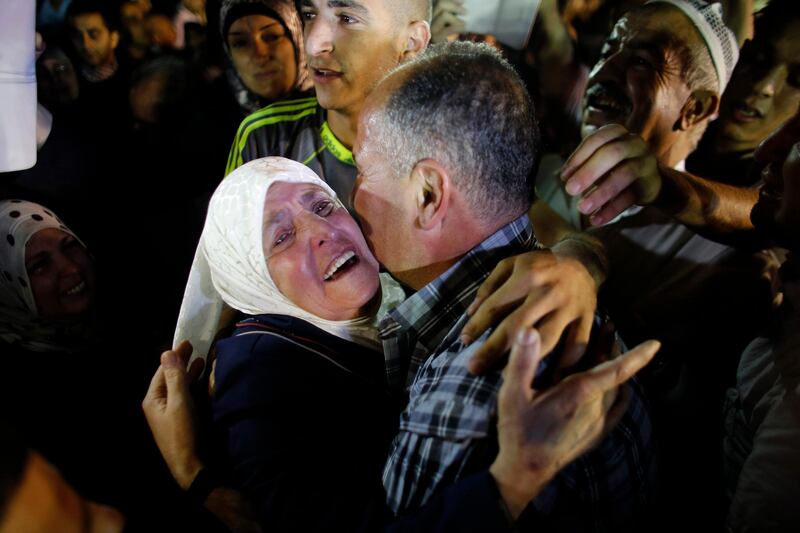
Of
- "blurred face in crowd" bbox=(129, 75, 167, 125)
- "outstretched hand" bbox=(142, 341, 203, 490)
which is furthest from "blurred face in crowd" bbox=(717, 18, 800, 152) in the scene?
"blurred face in crowd" bbox=(129, 75, 167, 125)

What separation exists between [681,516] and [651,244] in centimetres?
131

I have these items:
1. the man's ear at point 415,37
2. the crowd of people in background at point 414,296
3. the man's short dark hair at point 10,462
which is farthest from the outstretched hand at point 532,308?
the man's ear at point 415,37

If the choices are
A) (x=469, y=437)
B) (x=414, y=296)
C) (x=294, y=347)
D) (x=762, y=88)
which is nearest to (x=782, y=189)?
(x=762, y=88)

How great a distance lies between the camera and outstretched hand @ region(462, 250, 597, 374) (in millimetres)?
1094

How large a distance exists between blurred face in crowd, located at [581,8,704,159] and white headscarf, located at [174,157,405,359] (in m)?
1.92

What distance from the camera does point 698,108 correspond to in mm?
2666

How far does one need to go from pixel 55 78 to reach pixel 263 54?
2538mm

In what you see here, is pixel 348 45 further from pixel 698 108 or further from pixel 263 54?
pixel 698 108

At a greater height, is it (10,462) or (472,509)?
(10,462)

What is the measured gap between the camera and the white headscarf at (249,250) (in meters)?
1.63

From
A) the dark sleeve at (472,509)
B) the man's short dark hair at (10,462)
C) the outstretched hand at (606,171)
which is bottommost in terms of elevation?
the dark sleeve at (472,509)

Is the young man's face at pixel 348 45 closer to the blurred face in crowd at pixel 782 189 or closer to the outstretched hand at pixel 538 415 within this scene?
the blurred face in crowd at pixel 782 189

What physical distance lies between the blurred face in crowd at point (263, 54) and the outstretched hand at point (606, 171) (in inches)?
98.0

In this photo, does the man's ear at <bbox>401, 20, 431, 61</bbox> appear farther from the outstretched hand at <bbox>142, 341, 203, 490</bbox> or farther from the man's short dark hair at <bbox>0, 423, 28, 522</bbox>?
the man's short dark hair at <bbox>0, 423, 28, 522</bbox>
